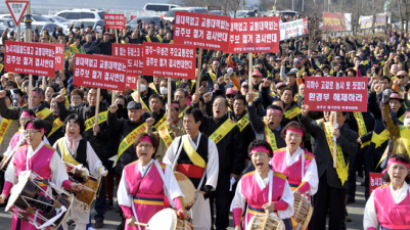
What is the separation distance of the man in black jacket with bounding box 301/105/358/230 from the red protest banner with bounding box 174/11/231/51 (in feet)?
10.4

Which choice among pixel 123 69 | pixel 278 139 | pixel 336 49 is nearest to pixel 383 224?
pixel 278 139

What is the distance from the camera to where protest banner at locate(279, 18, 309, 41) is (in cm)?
2223

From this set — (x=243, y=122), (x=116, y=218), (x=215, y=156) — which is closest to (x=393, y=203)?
(x=215, y=156)

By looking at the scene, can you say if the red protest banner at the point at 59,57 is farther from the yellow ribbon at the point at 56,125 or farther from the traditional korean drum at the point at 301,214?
the traditional korean drum at the point at 301,214

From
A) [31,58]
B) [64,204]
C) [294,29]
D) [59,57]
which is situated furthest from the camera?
Result: [294,29]

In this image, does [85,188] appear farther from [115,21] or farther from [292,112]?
[115,21]

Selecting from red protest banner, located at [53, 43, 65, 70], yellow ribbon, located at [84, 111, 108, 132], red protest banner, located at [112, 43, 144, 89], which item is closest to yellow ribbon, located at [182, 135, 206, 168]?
yellow ribbon, located at [84, 111, 108, 132]

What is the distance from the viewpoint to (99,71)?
10562 millimetres

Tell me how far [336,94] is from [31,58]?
479 centimetres

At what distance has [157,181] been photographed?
7031 millimetres

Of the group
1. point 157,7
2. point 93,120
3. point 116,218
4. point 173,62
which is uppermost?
point 157,7

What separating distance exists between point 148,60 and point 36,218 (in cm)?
394

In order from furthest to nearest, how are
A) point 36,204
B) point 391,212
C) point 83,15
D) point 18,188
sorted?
point 83,15 → point 36,204 → point 18,188 → point 391,212

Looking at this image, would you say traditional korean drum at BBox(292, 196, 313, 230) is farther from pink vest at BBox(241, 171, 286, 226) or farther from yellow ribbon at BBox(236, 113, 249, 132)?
yellow ribbon at BBox(236, 113, 249, 132)
